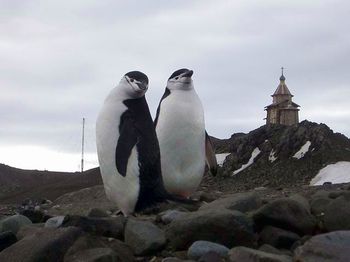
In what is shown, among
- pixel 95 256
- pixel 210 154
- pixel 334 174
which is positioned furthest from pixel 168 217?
pixel 334 174

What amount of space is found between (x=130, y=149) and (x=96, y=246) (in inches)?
78.2

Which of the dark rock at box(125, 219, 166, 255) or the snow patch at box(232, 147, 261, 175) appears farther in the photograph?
the snow patch at box(232, 147, 261, 175)

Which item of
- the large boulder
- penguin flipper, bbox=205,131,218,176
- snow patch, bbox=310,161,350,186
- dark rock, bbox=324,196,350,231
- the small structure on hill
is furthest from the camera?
the small structure on hill

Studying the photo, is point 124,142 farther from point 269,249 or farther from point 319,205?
point 269,249

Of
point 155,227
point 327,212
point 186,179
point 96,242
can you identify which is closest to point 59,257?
point 96,242

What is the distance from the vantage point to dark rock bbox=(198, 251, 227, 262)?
4.85 meters

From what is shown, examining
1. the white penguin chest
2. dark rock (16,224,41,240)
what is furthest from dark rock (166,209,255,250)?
the white penguin chest

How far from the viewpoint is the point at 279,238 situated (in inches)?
214

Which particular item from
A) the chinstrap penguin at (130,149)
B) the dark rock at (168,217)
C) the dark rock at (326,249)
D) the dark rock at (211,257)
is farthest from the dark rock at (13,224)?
the dark rock at (326,249)

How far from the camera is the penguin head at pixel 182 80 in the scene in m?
8.63

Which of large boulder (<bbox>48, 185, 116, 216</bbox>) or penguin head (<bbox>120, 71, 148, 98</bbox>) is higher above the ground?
penguin head (<bbox>120, 71, 148, 98</bbox>)

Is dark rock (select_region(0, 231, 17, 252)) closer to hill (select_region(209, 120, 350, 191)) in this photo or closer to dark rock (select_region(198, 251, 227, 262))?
dark rock (select_region(198, 251, 227, 262))

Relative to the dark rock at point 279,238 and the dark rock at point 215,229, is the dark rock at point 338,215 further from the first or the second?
the dark rock at point 215,229

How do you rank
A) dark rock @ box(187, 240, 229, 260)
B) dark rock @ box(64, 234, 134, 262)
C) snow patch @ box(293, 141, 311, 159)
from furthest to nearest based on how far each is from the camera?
snow patch @ box(293, 141, 311, 159)
dark rock @ box(64, 234, 134, 262)
dark rock @ box(187, 240, 229, 260)
